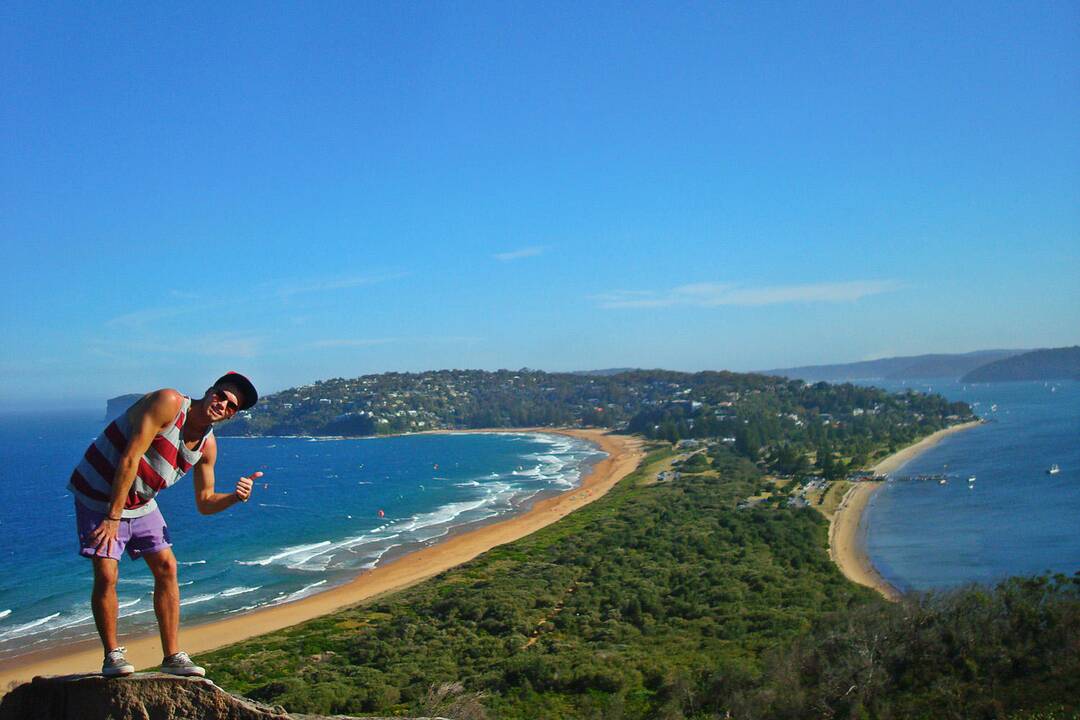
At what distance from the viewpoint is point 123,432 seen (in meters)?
3.26

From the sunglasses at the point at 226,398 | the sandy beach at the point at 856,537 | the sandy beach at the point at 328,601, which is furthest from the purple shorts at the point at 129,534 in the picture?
the sandy beach at the point at 856,537

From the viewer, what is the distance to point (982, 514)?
37.5 metres

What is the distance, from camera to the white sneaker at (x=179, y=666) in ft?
11.4

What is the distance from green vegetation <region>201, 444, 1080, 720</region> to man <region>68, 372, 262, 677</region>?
30.1ft

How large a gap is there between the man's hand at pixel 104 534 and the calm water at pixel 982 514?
979 inches

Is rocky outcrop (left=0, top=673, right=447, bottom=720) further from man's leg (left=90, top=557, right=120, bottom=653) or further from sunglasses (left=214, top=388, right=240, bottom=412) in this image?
sunglasses (left=214, top=388, right=240, bottom=412)

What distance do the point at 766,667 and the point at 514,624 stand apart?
8.41 m

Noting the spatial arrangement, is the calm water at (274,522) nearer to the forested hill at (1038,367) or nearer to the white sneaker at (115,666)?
the white sneaker at (115,666)

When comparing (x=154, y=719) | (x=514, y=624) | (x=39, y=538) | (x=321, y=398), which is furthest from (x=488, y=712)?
(x=321, y=398)

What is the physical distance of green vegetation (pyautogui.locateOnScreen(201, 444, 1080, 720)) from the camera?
11.4 m

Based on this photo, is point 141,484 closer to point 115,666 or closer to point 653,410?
point 115,666

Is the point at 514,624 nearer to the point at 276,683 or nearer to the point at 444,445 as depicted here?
the point at 276,683

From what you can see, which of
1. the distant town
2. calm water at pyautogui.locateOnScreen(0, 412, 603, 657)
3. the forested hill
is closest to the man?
calm water at pyautogui.locateOnScreen(0, 412, 603, 657)

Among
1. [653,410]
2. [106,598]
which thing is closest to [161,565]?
[106,598]
